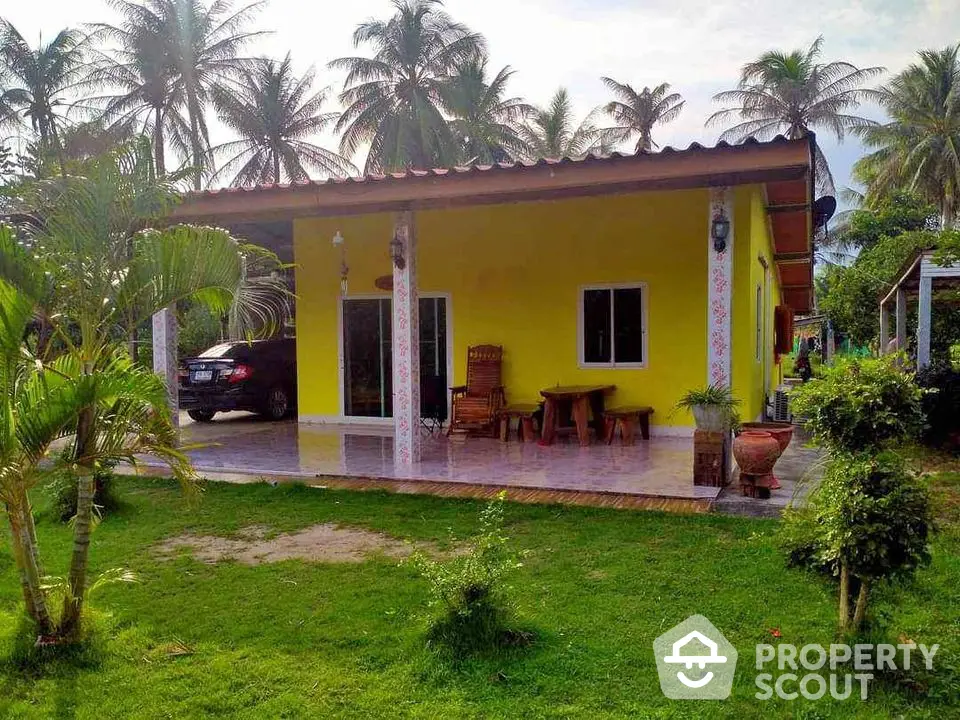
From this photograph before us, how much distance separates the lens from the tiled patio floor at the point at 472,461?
6723 mm

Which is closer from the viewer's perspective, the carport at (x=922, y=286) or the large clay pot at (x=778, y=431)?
the large clay pot at (x=778, y=431)

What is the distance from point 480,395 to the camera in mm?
10180

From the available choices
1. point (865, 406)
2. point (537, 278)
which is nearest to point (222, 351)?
point (537, 278)

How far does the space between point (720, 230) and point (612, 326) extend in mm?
3373

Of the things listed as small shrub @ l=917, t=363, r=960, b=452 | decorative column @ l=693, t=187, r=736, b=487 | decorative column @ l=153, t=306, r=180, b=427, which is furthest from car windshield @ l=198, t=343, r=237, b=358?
small shrub @ l=917, t=363, r=960, b=452

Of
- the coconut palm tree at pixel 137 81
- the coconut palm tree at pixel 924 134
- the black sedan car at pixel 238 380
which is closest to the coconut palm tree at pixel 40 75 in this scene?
the coconut palm tree at pixel 137 81

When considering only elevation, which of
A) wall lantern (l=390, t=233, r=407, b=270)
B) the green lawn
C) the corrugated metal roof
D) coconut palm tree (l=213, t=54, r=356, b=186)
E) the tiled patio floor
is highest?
coconut palm tree (l=213, t=54, r=356, b=186)

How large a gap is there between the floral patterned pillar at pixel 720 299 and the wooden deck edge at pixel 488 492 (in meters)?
1.24

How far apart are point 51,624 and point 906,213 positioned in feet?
89.5

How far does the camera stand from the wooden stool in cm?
941

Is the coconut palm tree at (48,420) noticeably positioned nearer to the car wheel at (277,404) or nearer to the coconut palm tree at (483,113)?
the car wheel at (277,404)

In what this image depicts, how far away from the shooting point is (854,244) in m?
27.7

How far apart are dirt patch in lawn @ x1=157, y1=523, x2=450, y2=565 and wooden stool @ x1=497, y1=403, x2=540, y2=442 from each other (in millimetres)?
4086

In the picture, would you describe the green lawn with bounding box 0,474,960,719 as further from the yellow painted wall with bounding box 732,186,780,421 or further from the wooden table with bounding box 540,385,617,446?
the yellow painted wall with bounding box 732,186,780,421
